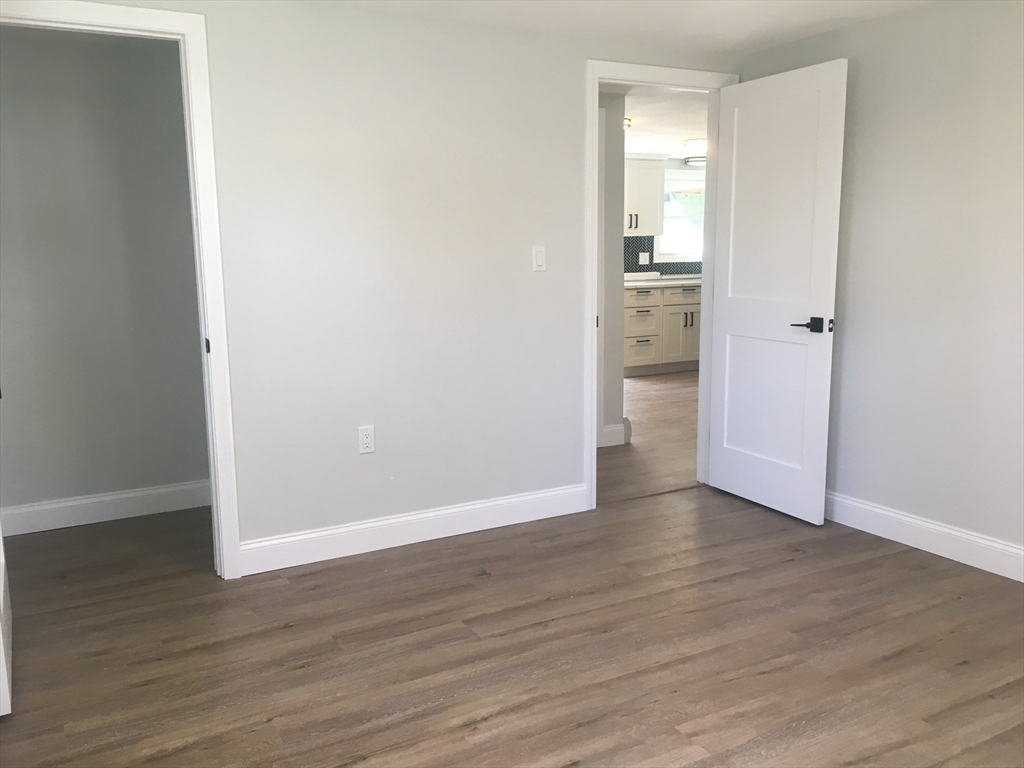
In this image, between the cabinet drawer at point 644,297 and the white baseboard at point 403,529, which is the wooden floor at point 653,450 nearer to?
the white baseboard at point 403,529

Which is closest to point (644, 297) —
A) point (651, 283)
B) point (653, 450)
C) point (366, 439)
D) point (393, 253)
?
point (651, 283)

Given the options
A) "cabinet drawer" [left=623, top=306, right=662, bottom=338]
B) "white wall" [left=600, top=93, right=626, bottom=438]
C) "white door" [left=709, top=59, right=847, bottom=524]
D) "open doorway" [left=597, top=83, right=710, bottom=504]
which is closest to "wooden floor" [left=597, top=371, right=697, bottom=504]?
"open doorway" [left=597, top=83, right=710, bottom=504]

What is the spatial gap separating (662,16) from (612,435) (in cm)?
273

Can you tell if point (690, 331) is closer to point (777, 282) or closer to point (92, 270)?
point (777, 282)

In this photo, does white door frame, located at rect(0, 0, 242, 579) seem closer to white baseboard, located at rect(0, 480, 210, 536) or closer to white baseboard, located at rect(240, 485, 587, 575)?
white baseboard, located at rect(240, 485, 587, 575)

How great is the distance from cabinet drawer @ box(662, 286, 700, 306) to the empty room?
375cm

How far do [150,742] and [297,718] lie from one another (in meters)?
0.38

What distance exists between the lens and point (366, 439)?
338 centimetres

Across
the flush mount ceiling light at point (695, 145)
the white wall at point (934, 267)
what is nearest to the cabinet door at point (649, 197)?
the flush mount ceiling light at point (695, 145)

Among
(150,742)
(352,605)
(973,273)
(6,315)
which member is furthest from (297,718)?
(973,273)

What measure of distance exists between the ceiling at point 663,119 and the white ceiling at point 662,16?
16.3 inches

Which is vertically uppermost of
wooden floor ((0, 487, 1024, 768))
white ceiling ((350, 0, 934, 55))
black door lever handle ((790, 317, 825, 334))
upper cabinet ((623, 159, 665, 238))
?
white ceiling ((350, 0, 934, 55))

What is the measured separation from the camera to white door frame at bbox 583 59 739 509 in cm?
366

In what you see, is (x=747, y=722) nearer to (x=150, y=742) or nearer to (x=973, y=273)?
(x=150, y=742)
